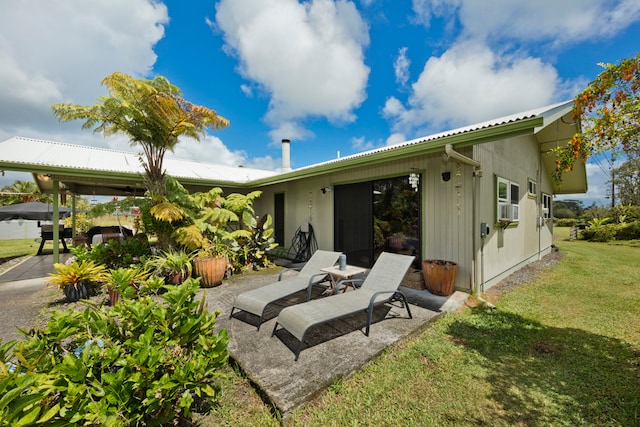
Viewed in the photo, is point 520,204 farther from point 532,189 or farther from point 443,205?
point 443,205

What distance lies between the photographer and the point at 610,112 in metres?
2.75

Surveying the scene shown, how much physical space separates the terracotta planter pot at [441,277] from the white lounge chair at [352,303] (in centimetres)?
78

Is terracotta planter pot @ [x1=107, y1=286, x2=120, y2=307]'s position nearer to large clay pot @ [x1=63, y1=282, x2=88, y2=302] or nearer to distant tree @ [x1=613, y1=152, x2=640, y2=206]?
large clay pot @ [x1=63, y1=282, x2=88, y2=302]

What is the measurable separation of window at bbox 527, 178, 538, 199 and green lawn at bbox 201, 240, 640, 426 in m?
4.67

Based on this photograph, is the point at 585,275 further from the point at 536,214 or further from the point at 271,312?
the point at 271,312

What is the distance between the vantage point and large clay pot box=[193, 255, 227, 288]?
5.67m

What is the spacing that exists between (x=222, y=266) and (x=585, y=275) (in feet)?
31.3

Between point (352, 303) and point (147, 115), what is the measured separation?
6.29 m

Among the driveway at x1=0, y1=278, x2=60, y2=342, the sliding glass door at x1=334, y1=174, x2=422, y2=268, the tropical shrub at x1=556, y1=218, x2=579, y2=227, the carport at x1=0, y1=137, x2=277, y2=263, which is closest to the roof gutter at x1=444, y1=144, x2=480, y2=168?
the sliding glass door at x1=334, y1=174, x2=422, y2=268

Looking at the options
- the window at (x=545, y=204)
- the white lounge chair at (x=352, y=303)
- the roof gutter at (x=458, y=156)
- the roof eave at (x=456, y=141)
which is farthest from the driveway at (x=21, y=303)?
the window at (x=545, y=204)

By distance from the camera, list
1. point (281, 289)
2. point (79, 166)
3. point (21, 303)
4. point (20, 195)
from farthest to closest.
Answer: point (20, 195), point (79, 166), point (21, 303), point (281, 289)

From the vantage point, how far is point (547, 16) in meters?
5.41

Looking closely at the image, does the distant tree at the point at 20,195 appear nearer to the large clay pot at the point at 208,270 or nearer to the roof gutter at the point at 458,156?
the large clay pot at the point at 208,270

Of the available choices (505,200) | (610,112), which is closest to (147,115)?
(610,112)
